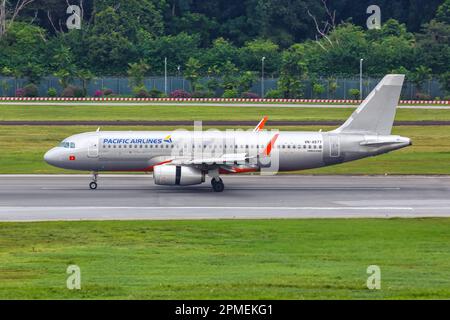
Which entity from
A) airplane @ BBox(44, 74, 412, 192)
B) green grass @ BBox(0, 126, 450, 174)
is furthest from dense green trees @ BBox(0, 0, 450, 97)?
airplane @ BBox(44, 74, 412, 192)

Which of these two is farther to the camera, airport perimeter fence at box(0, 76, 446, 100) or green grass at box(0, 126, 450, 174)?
airport perimeter fence at box(0, 76, 446, 100)

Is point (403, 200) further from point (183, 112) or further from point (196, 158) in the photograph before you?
point (183, 112)

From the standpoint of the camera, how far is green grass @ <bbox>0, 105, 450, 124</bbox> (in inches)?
4048

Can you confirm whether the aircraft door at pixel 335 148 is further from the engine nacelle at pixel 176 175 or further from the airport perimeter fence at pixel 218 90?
the airport perimeter fence at pixel 218 90

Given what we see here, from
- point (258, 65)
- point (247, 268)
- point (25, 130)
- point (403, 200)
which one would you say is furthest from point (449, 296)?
point (258, 65)

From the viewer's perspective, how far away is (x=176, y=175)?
54.6 meters

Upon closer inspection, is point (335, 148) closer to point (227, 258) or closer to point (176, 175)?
point (176, 175)

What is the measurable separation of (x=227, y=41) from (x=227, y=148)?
97.4 m

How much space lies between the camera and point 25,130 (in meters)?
89.8

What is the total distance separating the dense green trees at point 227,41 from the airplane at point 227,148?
7155 cm

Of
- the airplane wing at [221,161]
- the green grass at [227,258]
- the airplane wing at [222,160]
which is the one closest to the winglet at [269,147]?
the airplane wing at [221,161]

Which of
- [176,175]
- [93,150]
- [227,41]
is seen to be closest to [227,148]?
[176,175]

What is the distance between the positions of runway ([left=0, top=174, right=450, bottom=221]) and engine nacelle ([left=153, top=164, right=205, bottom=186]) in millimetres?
773

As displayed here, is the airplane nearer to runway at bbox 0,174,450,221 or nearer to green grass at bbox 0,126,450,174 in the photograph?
runway at bbox 0,174,450,221
